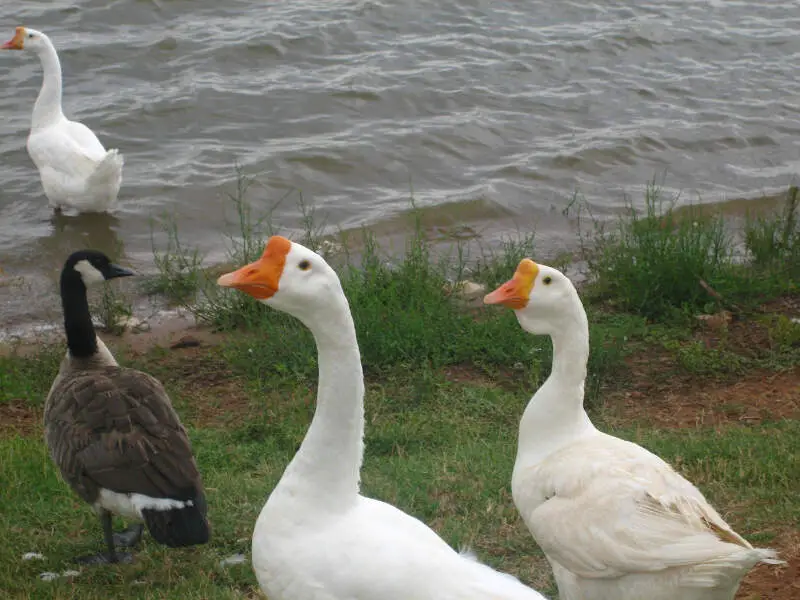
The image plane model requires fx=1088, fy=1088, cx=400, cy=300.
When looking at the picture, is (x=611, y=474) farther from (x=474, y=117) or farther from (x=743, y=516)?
(x=474, y=117)

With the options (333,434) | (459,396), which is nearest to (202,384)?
(459,396)

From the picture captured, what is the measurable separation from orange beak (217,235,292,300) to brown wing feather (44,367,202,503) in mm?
1566

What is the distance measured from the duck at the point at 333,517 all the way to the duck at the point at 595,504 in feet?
1.81

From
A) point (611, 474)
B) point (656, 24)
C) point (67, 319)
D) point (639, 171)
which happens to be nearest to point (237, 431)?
point (67, 319)

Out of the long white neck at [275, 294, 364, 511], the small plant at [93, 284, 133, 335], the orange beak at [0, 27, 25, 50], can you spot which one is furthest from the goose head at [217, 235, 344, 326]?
the orange beak at [0, 27, 25, 50]

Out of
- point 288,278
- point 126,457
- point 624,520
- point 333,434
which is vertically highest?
point 288,278

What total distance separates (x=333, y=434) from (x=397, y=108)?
9893 millimetres

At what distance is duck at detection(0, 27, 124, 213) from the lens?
10594mm

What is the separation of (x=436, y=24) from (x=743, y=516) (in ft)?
36.5

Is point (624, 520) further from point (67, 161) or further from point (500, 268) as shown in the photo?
point (67, 161)

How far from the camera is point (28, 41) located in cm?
1191

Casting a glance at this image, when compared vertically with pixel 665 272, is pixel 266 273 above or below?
above

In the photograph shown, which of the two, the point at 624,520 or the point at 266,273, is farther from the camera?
the point at 624,520

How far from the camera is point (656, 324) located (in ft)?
24.3
